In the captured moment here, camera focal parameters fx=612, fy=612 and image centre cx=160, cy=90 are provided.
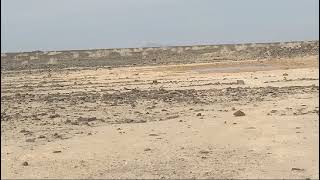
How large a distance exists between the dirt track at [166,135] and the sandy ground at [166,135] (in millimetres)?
16

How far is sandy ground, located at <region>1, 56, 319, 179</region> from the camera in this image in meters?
8.97

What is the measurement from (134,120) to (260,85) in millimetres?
10238

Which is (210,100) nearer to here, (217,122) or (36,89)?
(217,122)

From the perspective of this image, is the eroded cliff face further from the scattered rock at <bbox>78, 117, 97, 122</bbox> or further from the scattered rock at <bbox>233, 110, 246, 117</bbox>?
the scattered rock at <bbox>233, 110, 246, 117</bbox>

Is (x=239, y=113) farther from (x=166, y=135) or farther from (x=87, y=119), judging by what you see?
(x=87, y=119)

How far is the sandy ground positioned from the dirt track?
0.02 meters

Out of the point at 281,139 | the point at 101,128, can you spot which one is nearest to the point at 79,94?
the point at 101,128

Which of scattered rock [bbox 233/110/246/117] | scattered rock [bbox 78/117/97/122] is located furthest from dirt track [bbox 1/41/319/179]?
scattered rock [bbox 233/110/246/117]

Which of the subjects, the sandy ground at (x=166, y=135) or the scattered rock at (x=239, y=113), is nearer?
the sandy ground at (x=166, y=135)

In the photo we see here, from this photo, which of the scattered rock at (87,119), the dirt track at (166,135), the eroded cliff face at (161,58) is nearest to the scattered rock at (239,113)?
the dirt track at (166,135)

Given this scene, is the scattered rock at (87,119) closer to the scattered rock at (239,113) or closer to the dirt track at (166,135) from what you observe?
the dirt track at (166,135)

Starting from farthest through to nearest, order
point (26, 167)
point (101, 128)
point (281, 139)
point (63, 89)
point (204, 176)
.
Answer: point (63, 89) → point (101, 128) → point (281, 139) → point (26, 167) → point (204, 176)

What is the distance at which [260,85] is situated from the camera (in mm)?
23797

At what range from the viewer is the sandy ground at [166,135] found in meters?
8.97
